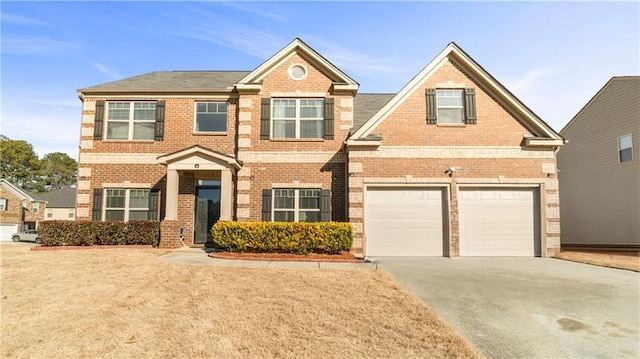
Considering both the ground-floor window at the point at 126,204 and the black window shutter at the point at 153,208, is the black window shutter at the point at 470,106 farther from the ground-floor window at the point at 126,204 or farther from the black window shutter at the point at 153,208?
the ground-floor window at the point at 126,204

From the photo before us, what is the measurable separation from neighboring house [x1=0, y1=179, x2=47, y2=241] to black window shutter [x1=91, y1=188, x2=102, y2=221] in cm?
3006

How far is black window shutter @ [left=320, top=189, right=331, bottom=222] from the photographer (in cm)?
1373

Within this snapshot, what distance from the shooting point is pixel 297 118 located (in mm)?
14508

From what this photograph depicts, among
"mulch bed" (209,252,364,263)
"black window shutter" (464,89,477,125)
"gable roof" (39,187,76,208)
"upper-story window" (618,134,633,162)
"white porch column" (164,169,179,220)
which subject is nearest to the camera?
"mulch bed" (209,252,364,263)

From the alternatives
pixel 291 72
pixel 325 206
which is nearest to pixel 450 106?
pixel 325 206

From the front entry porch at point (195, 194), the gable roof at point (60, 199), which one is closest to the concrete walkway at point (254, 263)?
the front entry porch at point (195, 194)

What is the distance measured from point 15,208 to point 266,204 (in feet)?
126

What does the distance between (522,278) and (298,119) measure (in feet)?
31.3

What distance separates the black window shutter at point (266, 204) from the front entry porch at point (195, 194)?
4.14ft

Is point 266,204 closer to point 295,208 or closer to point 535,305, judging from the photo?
point 295,208

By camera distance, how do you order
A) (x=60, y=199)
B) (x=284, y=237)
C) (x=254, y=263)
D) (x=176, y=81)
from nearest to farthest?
(x=254, y=263) < (x=284, y=237) < (x=176, y=81) < (x=60, y=199)

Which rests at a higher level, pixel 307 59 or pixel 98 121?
pixel 307 59

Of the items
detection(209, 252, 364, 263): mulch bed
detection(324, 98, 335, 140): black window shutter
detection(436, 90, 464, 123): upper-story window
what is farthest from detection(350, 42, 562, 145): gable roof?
detection(209, 252, 364, 263): mulch bed

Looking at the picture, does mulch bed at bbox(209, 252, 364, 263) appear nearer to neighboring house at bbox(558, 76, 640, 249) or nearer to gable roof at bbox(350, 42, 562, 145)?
gable roof at bbox(350, 42, 562, 145)
